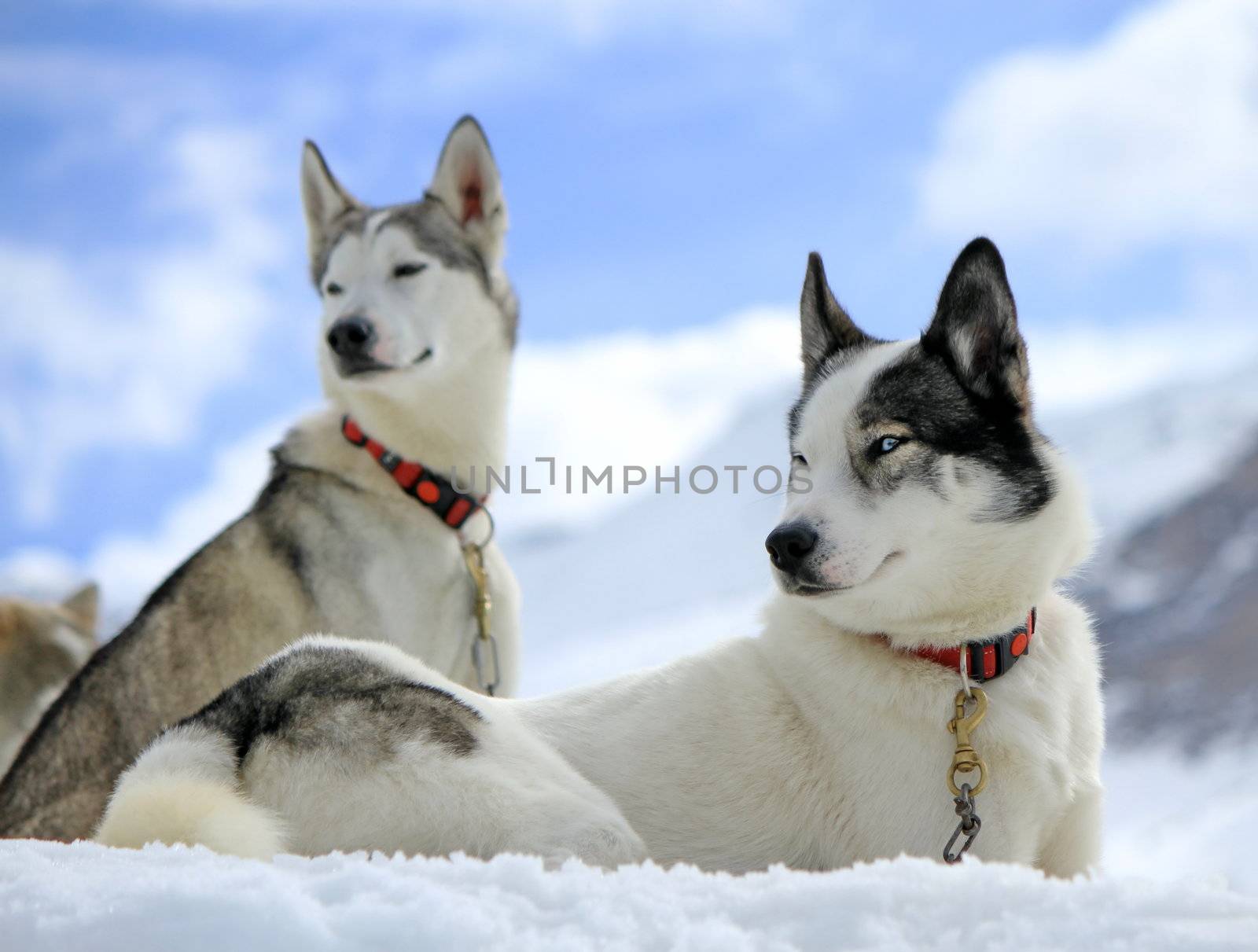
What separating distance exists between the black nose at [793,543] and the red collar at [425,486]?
2.48m

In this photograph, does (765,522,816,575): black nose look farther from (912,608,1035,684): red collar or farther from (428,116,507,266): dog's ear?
(428,116,507,266): dog's ear

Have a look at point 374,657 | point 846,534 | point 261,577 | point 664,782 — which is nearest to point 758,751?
point 664,782

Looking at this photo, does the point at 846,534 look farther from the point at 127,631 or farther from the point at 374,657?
the point at 127,631

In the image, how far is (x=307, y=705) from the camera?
284cm

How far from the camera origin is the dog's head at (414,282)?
526cm

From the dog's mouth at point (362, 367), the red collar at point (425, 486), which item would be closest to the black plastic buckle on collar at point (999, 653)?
the red collar at point (425, 486)

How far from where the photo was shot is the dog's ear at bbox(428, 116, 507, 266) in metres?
5.81

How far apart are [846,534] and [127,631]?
10.8 feet

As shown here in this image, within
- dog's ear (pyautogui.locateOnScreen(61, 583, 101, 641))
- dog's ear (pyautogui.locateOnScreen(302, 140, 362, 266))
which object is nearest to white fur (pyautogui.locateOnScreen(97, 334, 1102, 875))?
dog's ear (pyautogui.locateOnScreen(302, 140, 362, 266))

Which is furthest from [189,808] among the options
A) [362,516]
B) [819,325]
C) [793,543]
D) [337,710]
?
[362,516]

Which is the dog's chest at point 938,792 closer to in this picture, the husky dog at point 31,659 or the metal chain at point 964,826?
the metal chain at point 964,826

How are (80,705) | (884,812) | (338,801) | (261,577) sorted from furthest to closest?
(261,577) < (80,705) < (884,812) < (338,801)

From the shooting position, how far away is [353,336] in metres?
5.17

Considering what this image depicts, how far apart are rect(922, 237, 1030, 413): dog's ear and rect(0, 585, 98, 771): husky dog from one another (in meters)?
6.32
